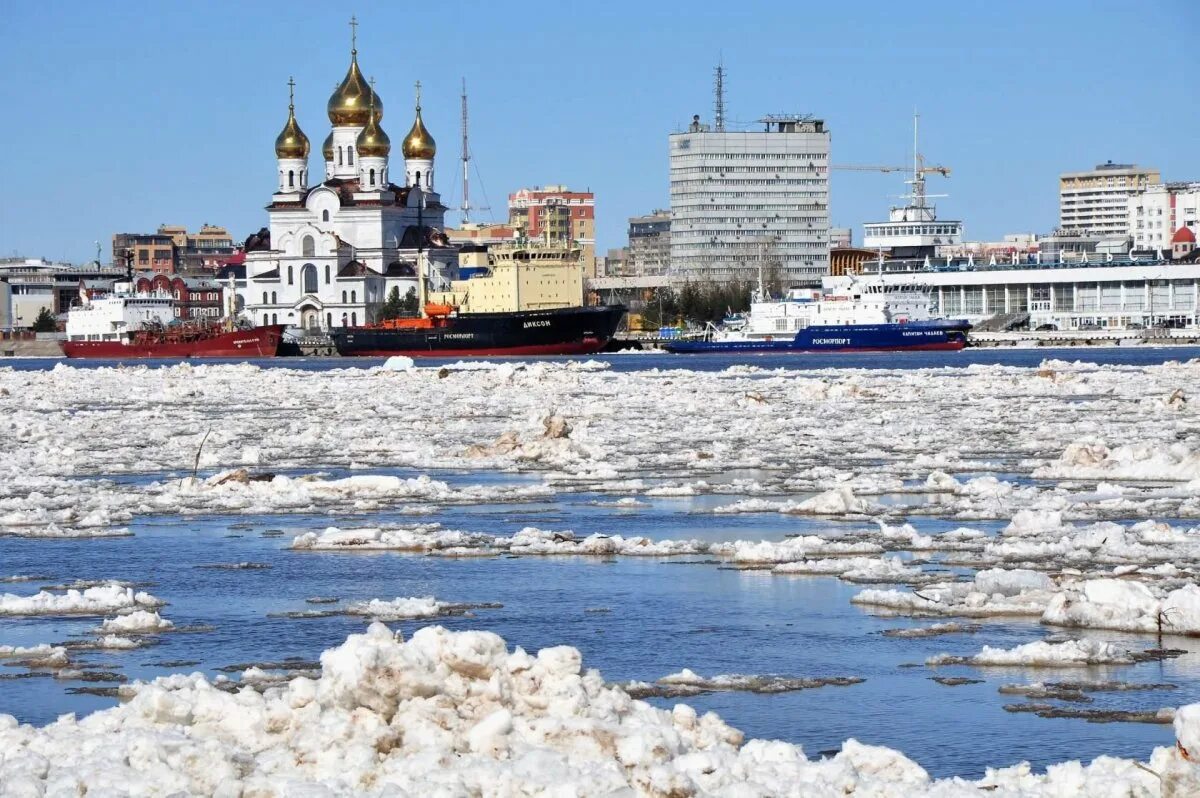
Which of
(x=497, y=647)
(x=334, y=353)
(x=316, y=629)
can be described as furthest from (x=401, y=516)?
(x=334, y=353)

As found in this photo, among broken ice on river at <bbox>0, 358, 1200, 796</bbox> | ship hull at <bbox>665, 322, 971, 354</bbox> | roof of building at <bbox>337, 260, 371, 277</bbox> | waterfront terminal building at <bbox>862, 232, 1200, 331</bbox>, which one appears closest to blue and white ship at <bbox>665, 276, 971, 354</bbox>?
ship hull at <bbox>665, 322, 971, 354</bbox>

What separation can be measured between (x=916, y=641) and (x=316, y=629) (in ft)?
11.5

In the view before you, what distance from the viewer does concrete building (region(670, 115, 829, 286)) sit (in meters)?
181

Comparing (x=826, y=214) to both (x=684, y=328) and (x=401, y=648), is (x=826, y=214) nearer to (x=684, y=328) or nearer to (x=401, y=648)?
(x=684, y=328)

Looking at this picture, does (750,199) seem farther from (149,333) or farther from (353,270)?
(149,333)

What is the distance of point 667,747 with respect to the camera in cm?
739

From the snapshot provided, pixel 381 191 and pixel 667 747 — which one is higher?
pixel 381 191

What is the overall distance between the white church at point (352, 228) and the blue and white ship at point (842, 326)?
24133mm

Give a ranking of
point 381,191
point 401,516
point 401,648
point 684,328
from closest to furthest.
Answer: point 401,648 < point 401,516 < point 381,191 < point 684,328

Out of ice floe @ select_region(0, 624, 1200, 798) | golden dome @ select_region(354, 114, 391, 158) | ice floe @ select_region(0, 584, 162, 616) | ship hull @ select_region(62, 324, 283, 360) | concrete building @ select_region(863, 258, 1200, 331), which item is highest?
golden dome @ select_region(354, 114, 391, 158)

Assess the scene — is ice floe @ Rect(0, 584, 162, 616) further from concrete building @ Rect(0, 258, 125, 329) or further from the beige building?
concrete building @ Rect(0, 258, 125, 329)

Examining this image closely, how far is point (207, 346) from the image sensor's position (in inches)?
4222

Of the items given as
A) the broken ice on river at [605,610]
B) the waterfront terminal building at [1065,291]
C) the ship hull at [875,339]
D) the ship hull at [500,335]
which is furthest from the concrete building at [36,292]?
the broken ice on river at [605,610]

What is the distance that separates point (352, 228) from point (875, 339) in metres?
39.8
